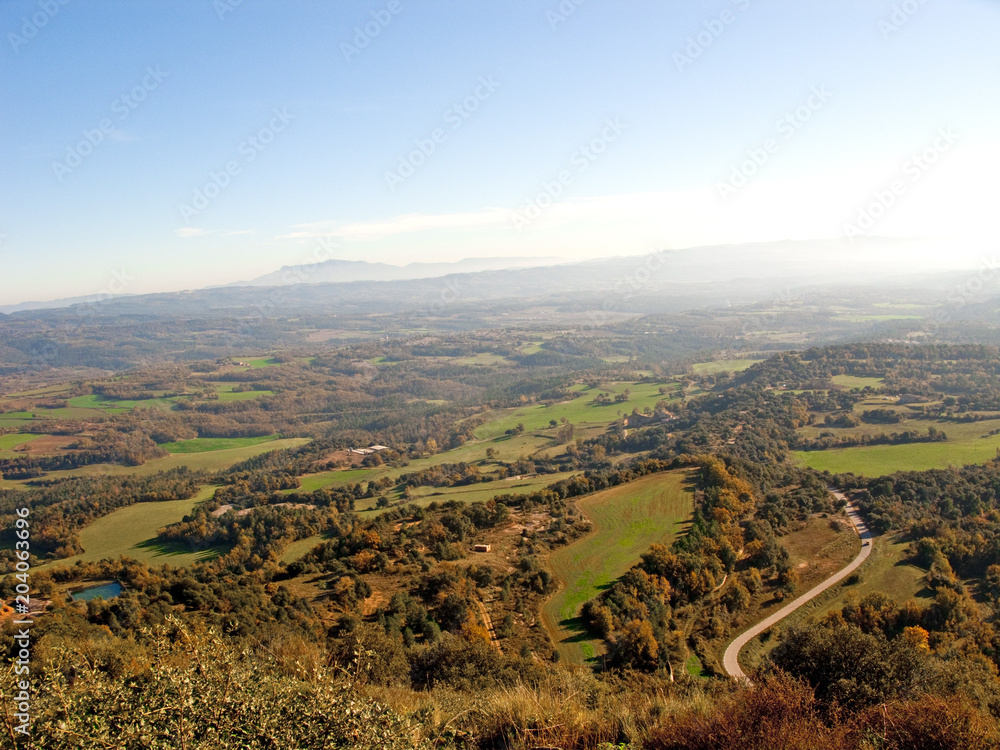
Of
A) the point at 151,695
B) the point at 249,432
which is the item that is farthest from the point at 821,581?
the point at 249,432

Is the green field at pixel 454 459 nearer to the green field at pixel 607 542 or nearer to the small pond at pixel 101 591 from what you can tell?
the green field at pixel 607 542

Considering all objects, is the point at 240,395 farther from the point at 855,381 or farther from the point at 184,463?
the point at 855,381

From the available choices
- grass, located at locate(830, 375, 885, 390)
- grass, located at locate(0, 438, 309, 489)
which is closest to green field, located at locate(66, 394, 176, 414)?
grass, located at locate(0, 438, 309, 489)

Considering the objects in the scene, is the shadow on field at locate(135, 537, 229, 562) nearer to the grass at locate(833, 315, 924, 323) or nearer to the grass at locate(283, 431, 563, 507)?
the grass at locate(283, 431, 563, 507)

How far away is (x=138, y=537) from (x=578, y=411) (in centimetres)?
6307

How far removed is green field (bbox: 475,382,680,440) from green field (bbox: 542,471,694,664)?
3874cm

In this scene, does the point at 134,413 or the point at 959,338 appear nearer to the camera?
the point at 134,413

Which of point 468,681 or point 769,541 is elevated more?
point 468,681

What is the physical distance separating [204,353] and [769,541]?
204 meters

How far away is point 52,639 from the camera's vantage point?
15.3m

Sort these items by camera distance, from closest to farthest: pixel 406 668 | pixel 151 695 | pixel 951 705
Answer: pixel 151 695 → pixel 951 705 → pixel 406 668

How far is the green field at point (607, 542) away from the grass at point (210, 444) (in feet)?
230

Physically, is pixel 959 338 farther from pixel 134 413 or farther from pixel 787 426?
pixel 134 413

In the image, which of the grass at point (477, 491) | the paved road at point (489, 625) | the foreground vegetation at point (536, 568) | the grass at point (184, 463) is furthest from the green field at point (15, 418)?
the paved road at point (489, 625)
